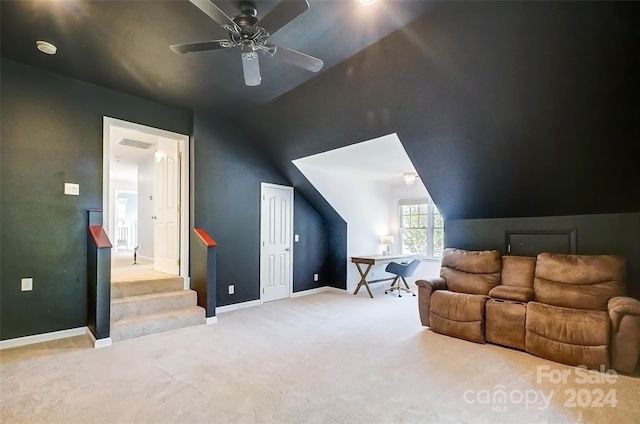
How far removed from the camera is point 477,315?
3523 mm

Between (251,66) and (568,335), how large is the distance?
3.70m

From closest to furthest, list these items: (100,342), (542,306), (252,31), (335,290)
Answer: (252,31), (542,306), (100,342), (335,290)

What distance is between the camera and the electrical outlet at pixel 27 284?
3374 mm

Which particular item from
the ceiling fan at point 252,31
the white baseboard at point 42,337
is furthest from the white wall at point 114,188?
the ceiling fan at point 252,31

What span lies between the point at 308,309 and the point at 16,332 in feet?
11.2

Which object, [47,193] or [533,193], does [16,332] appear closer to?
[47,193]

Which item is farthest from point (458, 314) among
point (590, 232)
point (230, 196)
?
point (230, 196)

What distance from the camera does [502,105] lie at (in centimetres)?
300

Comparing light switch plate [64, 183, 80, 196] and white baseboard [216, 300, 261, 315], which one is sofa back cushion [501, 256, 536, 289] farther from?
light switch plate [64, 183, 80, 196]

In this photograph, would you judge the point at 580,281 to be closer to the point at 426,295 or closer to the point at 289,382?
the point at 426,295

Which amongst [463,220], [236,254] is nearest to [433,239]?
[463,220]

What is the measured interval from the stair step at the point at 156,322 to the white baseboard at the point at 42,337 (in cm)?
52

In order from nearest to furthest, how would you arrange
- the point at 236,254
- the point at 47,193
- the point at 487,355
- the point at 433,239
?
the point at 487,355 → the point at 47,193 → the point at 236,254 → the point at 433,239

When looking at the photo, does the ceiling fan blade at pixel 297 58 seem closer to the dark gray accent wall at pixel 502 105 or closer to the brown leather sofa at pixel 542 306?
the dark gray accent wall at pixel 502 105
